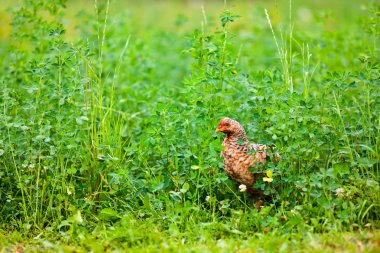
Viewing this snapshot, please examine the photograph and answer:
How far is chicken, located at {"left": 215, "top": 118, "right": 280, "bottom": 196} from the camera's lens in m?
4.32

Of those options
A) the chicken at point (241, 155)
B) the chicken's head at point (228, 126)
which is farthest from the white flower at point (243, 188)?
the chicken's head at point (228, 126)

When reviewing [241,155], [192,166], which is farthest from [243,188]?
[192,166]

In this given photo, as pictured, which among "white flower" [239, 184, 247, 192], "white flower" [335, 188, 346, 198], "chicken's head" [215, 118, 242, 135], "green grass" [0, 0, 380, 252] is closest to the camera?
"green grass" [0, 0, 380, 252]

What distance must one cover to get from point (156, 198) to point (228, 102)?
1.09m

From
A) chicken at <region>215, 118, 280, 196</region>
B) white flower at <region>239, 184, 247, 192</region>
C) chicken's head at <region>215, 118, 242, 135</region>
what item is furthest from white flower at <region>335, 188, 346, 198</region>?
chicken's head at <region>215, 118, 242, 135</region>

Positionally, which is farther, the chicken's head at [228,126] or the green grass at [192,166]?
the chicken's head at [228,126]

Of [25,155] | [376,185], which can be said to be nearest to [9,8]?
[25,155]

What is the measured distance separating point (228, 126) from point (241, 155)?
0.78 ft

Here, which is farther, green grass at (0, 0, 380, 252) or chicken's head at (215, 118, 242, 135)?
chicken's head at (215, 118, 242, 135)

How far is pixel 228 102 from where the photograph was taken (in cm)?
504

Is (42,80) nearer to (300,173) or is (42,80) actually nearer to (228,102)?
(228,102)

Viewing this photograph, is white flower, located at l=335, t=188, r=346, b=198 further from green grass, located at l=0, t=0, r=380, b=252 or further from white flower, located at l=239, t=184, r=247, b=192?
white flower, located at l=239, t=184, r=247, b=192

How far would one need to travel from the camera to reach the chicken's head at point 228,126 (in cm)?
438

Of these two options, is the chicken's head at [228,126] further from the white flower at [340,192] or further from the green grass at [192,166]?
the white flower at [340,192]
